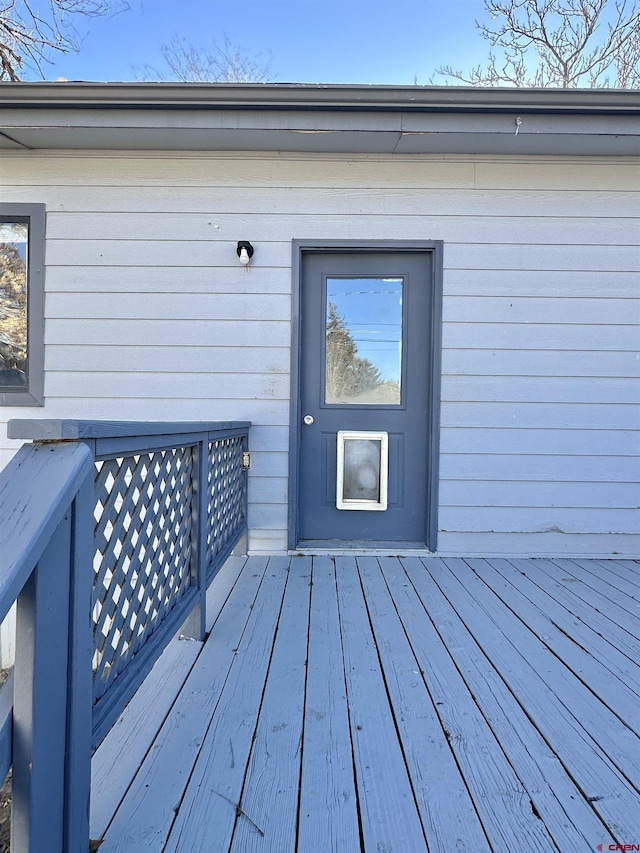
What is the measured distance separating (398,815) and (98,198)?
336 cm

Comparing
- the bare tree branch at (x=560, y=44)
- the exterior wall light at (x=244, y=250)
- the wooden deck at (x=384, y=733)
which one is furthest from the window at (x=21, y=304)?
the bare tree branch at (x=560, y=44)

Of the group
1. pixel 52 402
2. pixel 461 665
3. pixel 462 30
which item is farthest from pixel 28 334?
pixel 462 30

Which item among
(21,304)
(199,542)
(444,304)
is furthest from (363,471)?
(21,304)

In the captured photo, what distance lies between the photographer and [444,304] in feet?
9.54

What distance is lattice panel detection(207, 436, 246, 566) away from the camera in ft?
7.28

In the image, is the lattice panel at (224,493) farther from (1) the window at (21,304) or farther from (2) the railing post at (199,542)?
(1) the window at (21,304)

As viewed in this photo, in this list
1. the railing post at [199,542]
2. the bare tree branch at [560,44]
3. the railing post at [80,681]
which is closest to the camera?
the railing post at [80,681]

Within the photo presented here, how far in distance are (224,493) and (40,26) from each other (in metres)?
4.54

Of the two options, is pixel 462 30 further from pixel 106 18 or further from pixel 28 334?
pixel 28 334

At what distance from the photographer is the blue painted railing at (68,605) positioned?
30.3 inches

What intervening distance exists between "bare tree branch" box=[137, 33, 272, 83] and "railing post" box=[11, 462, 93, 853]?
5272 mm

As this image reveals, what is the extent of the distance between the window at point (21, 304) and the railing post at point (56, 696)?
7.95 ft

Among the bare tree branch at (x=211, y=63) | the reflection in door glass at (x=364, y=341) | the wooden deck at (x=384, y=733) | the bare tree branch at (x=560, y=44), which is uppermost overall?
the bare tree branch at (x=560, y=44)

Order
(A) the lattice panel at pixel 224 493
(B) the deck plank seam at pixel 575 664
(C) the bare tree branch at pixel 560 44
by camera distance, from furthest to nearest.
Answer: (C) the bare tree branch at pixel 560 44, (A) the lattice panel at pixel 224 493, (B) the deck plank seam at pixel 575 664
